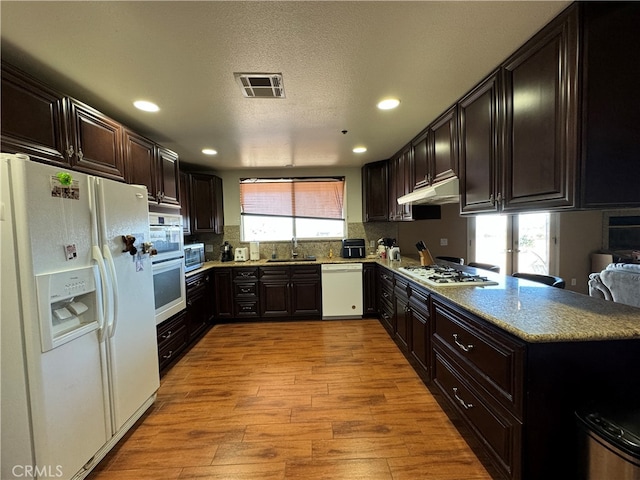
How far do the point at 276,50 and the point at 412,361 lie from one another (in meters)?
2.77

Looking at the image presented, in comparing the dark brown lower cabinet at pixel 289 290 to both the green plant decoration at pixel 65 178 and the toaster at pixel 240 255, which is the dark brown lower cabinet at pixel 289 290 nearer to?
the toaster at pixel 240 255

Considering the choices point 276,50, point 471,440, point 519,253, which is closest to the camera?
point 276,50

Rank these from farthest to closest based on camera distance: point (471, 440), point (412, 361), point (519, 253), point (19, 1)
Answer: point (519, 253)
point (412, 361)
point (471, 440)
point (19, 1)

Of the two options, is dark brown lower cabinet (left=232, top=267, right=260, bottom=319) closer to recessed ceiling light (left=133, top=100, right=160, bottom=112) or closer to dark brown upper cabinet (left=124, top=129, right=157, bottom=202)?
dark brown upper cabinet (left=124, top=129, right=157, bottom=202)

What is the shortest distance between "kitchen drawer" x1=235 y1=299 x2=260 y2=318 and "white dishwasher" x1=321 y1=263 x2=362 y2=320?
991 millimetres

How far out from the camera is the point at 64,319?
1.37 metres

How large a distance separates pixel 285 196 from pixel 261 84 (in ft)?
9.22

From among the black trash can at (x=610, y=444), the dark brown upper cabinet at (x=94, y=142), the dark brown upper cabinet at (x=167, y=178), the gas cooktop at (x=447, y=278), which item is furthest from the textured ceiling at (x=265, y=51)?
the black trash can at (x=610, y=444)

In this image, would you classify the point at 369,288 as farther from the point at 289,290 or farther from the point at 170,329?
the point at 170,329

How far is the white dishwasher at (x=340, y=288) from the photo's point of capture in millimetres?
3959

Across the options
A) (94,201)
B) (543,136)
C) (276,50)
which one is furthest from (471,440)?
(94,201)

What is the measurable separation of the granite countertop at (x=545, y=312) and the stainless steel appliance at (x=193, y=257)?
2813 millimetres

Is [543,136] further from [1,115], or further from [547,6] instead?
[1,115]

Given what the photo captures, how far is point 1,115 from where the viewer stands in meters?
1.36
